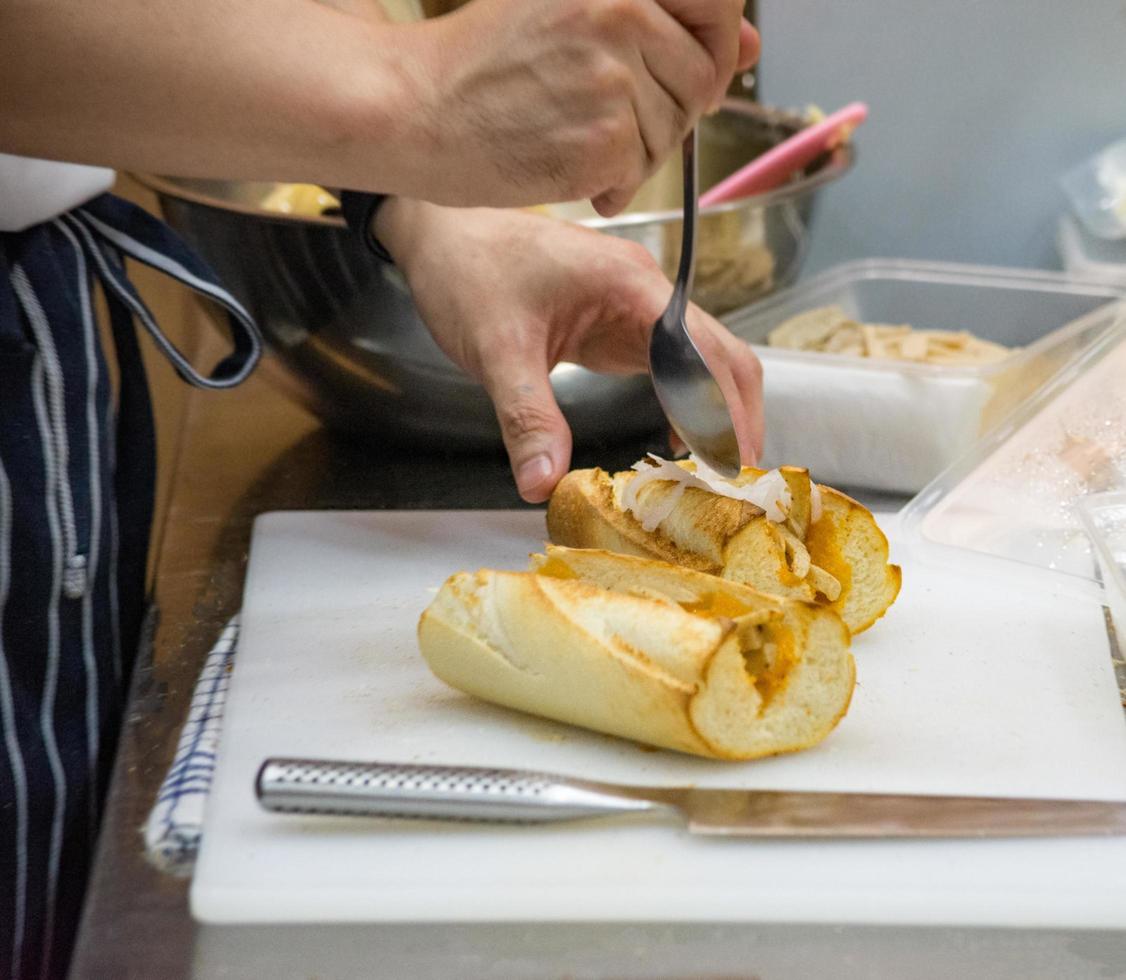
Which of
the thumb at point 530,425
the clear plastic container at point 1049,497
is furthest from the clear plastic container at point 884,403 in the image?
the thumb at point 530,425

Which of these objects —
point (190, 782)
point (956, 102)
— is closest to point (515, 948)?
point (190, 782)

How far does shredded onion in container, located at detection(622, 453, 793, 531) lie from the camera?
0.87 m

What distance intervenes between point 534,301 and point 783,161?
450mm

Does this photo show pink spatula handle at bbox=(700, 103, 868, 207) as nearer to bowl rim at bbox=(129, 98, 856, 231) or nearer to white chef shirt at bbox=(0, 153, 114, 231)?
bowl rim at bbox=(129, 98, 856, 231)

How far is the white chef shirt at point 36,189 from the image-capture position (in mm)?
923

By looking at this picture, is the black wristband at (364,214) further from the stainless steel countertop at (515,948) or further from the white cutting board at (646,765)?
the stainless steel countertop at (515,948)

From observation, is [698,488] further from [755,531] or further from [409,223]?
[409,223]

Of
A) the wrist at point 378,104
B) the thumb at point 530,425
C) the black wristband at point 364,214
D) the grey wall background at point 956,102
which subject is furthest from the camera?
the grey wall background at point 956,102

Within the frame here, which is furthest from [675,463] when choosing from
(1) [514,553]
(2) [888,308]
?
(2) [888,308]

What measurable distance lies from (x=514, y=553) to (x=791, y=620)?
0.34 meters

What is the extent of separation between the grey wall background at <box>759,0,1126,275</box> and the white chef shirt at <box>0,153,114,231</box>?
1094mm

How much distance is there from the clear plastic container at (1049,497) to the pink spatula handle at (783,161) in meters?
0.37

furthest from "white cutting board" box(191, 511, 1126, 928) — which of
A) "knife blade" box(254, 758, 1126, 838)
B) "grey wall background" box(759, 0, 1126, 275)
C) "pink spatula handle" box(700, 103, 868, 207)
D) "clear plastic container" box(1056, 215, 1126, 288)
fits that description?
"grey wall background" box(759, 0, 1126, 275)

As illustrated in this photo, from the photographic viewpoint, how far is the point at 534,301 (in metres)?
1.05
